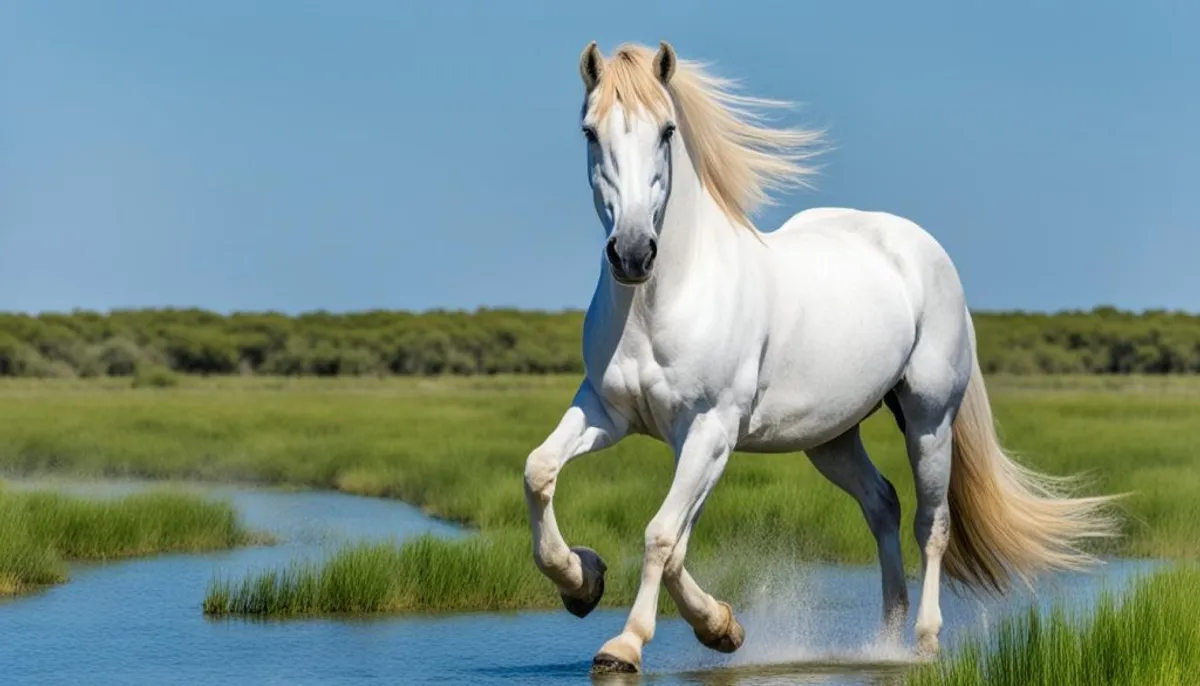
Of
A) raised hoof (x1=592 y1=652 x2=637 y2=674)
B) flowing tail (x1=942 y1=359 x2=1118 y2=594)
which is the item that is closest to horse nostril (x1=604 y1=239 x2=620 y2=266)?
raised hoof (x1=592 y1=652 x2=637 y2=674)

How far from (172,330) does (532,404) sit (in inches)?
1198

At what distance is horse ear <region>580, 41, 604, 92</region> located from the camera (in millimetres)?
6590

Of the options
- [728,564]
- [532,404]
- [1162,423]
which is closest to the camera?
[728,564]

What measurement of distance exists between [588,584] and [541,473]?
1.99 feet

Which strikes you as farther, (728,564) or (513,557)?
(728,564)

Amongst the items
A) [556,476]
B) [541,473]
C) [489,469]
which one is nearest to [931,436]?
[556,476]

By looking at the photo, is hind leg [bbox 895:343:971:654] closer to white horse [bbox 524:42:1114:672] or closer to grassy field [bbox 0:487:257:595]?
white horse [bbox 524:42:1114:672]

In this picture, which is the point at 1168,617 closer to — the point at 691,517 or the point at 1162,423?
the point at 691,517

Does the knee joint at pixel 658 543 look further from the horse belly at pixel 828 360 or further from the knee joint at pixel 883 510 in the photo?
the knee joint at pixel 883 510

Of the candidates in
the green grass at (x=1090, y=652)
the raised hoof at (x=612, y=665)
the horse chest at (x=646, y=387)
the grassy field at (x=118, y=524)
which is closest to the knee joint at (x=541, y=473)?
the horse chest at (x=646, y=387)

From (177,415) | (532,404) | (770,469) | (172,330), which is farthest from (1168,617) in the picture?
(172,330)

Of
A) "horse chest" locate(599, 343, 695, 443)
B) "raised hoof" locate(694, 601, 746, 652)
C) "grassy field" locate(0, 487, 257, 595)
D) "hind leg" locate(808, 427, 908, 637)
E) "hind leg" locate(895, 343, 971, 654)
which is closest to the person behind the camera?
"horse chest" locate(599, 343, 695, 443)

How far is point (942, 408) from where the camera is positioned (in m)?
8.53

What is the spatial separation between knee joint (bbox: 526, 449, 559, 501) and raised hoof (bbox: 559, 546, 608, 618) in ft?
1.42
